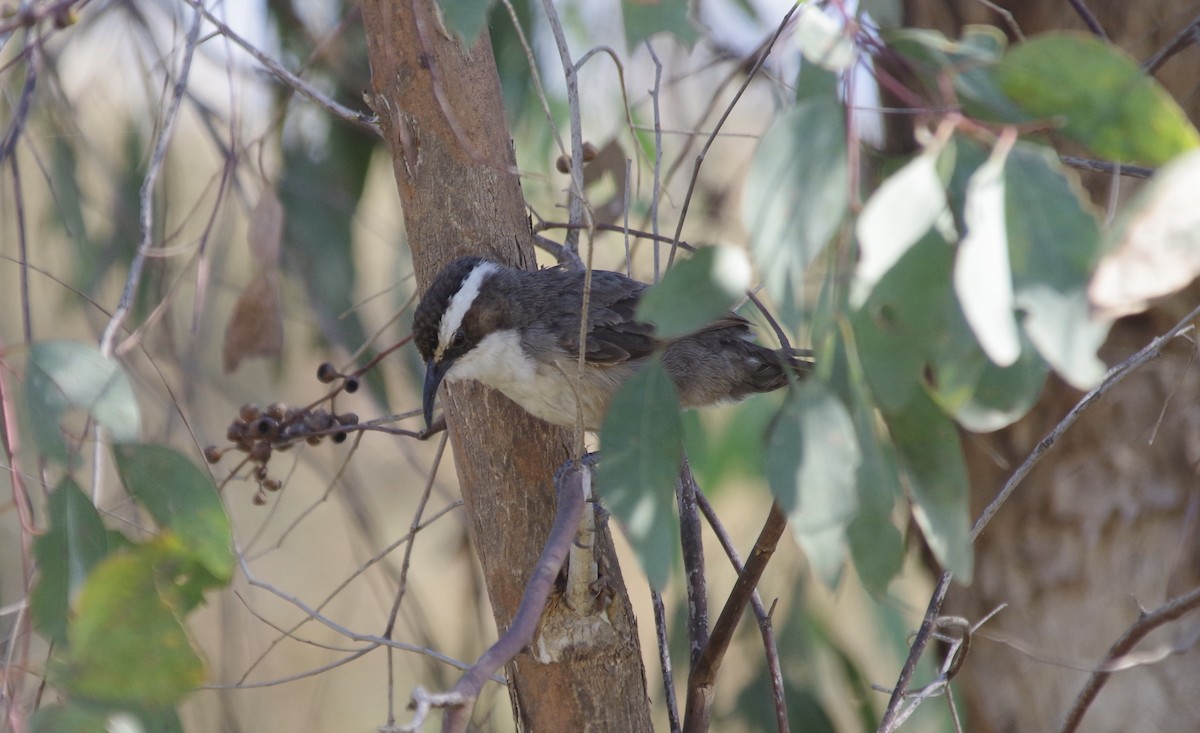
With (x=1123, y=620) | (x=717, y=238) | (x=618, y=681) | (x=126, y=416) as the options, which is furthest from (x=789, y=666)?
(x=126, y=416)

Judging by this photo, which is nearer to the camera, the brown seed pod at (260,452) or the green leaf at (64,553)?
the green leaf at (64,553)

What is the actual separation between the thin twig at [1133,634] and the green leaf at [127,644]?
1443mm

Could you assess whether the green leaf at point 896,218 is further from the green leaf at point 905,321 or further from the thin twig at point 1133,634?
the thin twig at point 1133,634

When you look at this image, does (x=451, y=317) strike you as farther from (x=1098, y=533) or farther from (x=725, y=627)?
(x=1098, y=533)

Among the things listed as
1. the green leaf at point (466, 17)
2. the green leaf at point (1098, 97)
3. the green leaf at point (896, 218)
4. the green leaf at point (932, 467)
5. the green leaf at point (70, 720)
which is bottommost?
the green leaf at point (70, 720)

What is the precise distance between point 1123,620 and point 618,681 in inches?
78.7

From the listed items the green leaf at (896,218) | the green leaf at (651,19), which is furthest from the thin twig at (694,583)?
the green leaf at (896,218)

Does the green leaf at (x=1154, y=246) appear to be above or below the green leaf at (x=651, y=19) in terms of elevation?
below

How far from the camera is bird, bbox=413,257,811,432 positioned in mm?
2199

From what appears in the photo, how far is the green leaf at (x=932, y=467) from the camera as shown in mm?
1299

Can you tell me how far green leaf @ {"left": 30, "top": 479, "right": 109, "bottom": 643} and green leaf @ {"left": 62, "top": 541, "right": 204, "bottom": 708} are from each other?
0.74 ft

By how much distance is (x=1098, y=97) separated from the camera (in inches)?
48.6

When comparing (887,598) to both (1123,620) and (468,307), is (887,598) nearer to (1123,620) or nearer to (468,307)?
(468,307)

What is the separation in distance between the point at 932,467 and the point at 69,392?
1.19m
